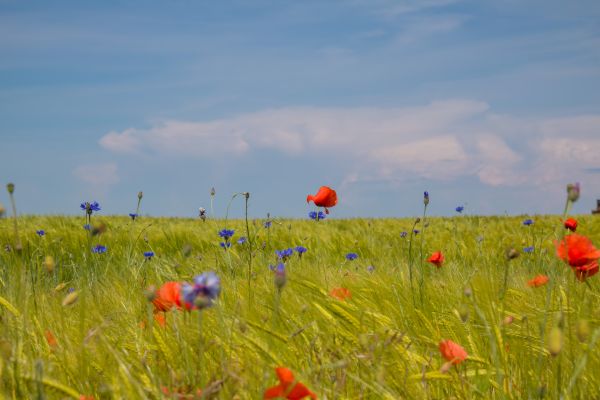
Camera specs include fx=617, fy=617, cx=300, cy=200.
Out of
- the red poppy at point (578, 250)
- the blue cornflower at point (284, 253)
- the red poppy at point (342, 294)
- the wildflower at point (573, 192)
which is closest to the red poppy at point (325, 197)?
the blue cornflower at point (284, 253)

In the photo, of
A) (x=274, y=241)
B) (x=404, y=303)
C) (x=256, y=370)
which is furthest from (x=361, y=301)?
(x=274, y=241)

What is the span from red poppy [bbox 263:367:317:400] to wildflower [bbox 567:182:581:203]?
605mm

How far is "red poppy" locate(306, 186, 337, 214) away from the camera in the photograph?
3076 mm

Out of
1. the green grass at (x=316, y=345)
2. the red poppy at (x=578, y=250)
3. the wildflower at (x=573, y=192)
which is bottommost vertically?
the green grass at (x=316, y=345)

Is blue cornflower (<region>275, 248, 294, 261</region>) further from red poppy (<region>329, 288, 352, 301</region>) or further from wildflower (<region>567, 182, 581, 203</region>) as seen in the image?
wildflower (<region>567, 182, 581, 203</region>)

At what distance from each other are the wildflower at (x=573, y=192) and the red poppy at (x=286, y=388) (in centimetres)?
60

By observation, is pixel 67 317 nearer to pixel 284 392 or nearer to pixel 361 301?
pixel 361 301

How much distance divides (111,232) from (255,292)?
495 centimetres

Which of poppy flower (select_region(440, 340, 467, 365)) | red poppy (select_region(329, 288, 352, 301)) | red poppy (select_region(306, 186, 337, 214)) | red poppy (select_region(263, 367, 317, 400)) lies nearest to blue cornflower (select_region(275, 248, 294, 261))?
red poppy (select_region(306, 186, 337, 214))

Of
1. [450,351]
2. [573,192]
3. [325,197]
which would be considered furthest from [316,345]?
[325,197]

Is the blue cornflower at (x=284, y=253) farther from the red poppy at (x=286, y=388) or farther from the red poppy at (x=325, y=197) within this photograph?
the red poppy at (x=286, y=388)

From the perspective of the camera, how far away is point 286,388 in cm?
107

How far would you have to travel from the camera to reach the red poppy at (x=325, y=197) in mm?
3076

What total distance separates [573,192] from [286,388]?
646mm
